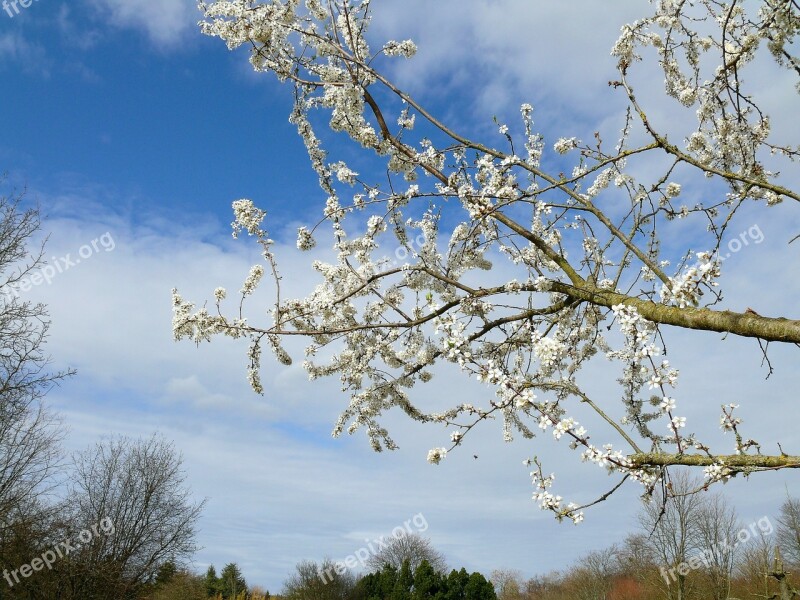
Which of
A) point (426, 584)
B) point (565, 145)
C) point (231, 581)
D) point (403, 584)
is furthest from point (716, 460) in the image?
point (231, 581)

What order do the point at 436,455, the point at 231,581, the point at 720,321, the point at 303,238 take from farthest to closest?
the point at 231,581 < the point at 303,238 < the point at 436,455 < the point at 720,321

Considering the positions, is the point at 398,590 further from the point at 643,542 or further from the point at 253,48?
the point at 253,48

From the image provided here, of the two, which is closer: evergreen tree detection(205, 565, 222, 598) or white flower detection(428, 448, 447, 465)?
white flower detection(428, 448, 447, 465)

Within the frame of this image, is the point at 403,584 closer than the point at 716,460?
No

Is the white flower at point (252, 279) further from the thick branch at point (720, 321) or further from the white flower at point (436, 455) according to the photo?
the thick branch at point (720, 321)

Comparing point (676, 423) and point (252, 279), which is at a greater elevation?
point (252, 279)

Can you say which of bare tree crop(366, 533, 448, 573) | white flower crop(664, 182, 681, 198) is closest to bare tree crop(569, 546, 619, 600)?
bare tree crop(366, 533, 448, 573)

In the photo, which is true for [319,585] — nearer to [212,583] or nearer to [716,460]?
[212,583]

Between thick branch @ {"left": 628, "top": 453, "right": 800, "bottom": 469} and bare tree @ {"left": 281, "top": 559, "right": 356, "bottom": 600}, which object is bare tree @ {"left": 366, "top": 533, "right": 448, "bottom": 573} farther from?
thick branch @ {"left": 628, "top": 453, "right": 800, "bottom": 469}

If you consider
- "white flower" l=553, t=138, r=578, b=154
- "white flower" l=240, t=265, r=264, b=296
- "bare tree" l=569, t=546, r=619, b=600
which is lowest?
"bare tree" l=569, t=546, r=619, b=600

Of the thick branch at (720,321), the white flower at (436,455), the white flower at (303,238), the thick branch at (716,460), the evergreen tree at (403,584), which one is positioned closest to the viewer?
the thick branch at (720,321)

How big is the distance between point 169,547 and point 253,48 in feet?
78.2

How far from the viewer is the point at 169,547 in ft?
76.6

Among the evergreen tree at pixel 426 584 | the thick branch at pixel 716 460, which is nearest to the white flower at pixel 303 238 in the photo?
the thick branch at pixel 716 460
